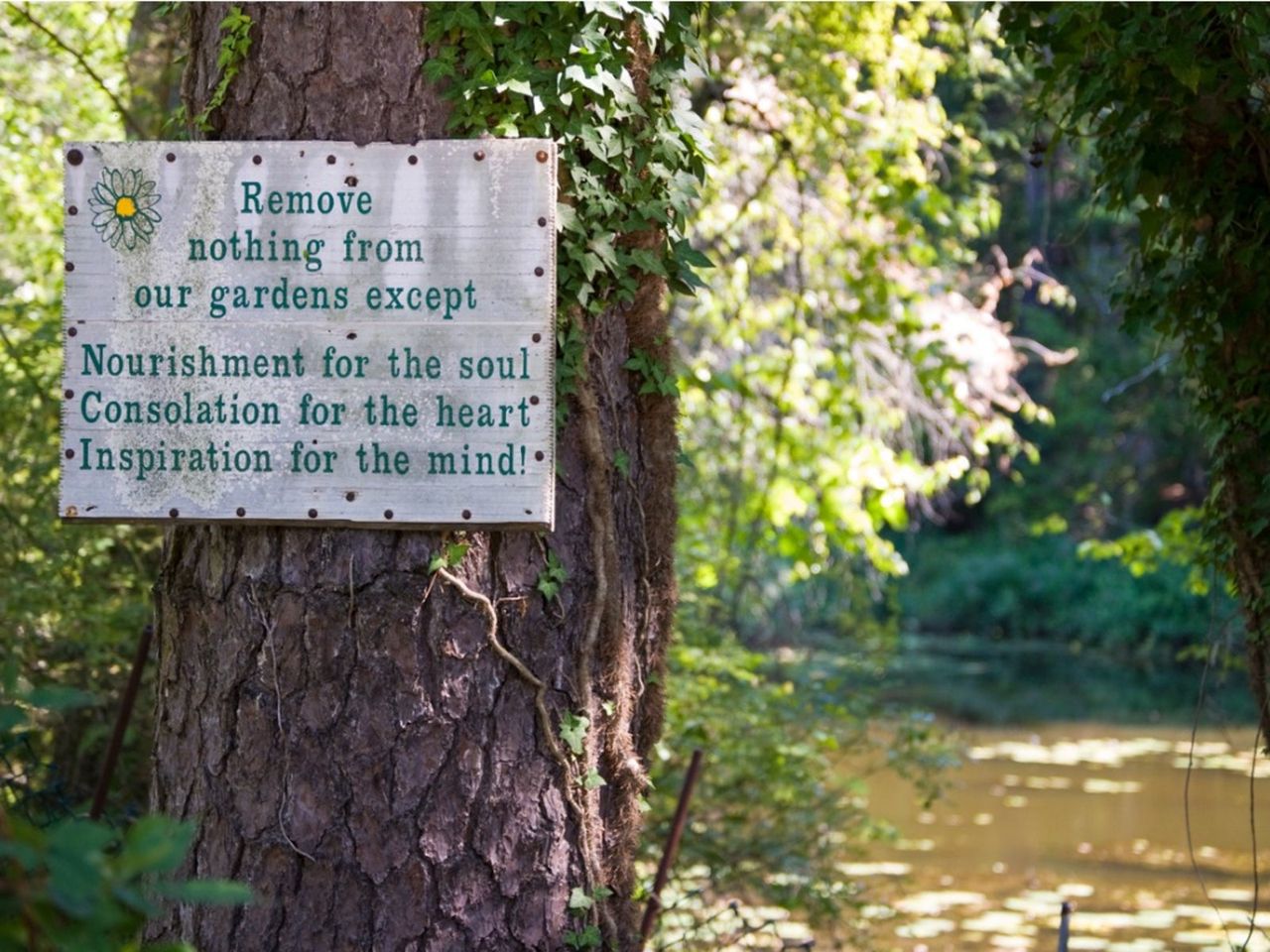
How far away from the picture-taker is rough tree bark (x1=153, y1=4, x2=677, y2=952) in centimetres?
265

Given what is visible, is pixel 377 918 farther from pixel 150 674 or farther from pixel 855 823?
pixel 855 823

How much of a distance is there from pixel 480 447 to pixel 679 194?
0.65 metres

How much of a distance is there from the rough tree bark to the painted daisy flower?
194 mm

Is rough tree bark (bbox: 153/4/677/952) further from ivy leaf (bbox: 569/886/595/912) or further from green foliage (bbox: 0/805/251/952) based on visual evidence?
green foliage (bbox: 0/805/251/952)

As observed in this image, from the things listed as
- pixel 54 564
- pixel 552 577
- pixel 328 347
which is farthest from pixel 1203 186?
pixel 54 564

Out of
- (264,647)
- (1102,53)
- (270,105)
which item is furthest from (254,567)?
(1102,53)

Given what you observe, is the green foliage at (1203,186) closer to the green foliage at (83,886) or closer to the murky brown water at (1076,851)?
the murky brown water at (1076,851)

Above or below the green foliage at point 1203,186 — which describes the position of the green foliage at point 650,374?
below

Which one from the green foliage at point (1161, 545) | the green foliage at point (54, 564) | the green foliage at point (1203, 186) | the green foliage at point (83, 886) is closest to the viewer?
the green foliage at point (83, 886)

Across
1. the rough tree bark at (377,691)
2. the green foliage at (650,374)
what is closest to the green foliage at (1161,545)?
the green foliage at (650,374)

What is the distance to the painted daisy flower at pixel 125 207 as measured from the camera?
269 centimetres

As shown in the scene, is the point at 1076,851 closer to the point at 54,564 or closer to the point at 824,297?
the point at 824,297

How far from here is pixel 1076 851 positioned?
9430 mm

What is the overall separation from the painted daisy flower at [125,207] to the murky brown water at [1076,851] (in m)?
4.58
